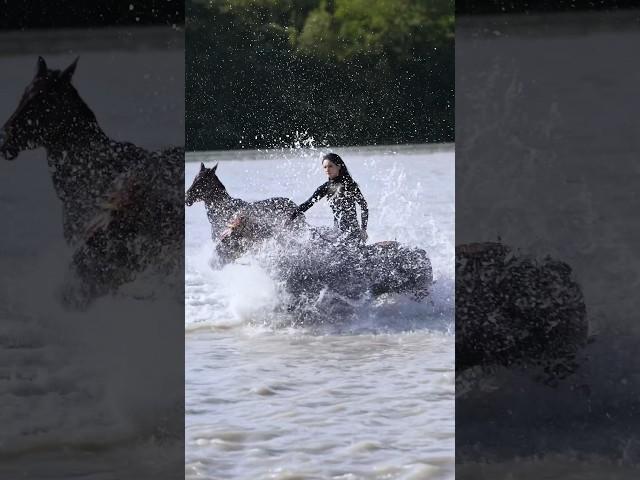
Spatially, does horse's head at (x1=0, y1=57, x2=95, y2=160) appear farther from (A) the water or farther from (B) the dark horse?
(A) the water

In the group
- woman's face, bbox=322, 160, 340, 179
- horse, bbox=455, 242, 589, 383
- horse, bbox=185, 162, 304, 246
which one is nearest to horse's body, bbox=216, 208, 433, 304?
horse, bbox=185, 162, 304, 246

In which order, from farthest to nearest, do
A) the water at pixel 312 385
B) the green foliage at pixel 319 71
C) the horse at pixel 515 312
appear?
the green foliage at pixel 319 71 < the water at pixel 312 385 < the horse at pixel 515 312

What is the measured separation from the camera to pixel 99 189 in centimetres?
335

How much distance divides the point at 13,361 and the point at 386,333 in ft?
17.5

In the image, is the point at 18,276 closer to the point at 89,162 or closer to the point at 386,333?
the point at 89,162

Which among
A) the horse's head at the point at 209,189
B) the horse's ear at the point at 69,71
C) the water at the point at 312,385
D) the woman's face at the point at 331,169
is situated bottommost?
the water at the point at 312,385

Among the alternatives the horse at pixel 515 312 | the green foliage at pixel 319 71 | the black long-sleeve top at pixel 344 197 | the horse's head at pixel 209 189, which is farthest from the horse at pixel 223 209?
the green foliage at pixel 319 71

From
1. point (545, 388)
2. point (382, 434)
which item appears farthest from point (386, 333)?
point (545, 388)

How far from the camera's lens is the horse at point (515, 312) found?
10.3 ft

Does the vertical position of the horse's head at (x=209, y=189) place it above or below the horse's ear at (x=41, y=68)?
below

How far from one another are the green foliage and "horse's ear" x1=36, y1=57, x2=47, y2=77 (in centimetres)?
1505

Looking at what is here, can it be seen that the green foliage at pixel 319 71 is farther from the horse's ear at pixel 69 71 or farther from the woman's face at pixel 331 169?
the horse's ear at pixel 69 71

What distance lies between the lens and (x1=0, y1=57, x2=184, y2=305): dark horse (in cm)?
327

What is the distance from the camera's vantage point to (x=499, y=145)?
10.2ft
